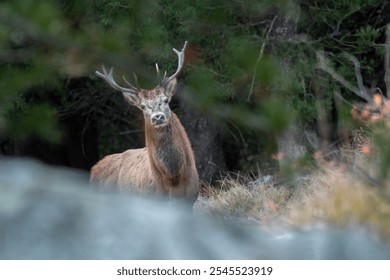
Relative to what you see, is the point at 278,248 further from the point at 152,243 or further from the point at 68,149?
the point at 68,149

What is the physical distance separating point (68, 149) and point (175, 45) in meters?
6.57

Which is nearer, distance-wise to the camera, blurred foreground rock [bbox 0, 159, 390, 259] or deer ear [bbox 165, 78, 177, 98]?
blurred foreground rock [bbox 0, 159, 390, 259]

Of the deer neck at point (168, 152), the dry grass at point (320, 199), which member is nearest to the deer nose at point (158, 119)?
the deer neck at point (168, 152)

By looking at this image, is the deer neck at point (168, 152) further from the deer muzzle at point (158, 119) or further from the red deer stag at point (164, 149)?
the deer muzzle at point (158, 119)

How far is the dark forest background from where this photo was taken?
26.1 ft

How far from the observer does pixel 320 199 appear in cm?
786

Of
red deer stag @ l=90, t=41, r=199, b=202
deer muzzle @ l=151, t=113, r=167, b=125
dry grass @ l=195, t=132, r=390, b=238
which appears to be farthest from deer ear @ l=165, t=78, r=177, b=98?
dry grass @ l=195, t=132, r=390, b=238

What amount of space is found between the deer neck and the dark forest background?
429 millimetres

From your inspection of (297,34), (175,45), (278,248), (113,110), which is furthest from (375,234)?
(113,110)

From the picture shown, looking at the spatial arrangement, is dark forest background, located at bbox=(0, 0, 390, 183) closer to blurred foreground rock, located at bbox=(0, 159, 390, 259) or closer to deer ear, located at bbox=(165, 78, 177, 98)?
deer ear, located at bbox=(165, 78, 177, 98)

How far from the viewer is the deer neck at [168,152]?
38.5ft

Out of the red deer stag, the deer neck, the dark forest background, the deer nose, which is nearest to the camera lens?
the dark forest background

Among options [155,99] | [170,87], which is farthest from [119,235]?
[170,87]

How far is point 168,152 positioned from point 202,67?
248 cm
